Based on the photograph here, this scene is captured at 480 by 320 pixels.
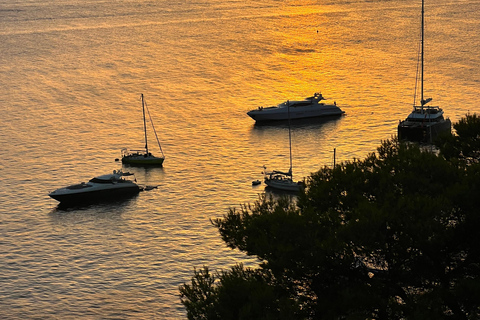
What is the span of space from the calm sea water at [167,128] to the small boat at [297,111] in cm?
175

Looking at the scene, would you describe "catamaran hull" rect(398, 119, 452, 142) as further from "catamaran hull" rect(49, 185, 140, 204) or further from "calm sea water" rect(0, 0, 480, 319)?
"catamaran hull" rect(49, 185, 140, 204)

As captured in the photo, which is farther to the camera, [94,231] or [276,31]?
[276,31]

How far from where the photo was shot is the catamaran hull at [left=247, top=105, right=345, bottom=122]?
353 ft

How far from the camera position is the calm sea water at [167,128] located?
62812 millimetres

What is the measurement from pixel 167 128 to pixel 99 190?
28588 millimetres

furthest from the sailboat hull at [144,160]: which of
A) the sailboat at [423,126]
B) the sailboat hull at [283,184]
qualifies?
the sailboat at [423,126]

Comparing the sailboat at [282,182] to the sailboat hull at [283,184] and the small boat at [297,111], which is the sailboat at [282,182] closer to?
the sailboat hull at [283,184]

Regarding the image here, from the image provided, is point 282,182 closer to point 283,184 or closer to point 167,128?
point 283,184

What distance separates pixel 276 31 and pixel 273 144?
96.4 meters

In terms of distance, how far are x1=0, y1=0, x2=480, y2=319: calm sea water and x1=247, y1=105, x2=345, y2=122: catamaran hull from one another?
1.67 meters

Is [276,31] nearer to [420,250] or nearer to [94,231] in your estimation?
[94,231]

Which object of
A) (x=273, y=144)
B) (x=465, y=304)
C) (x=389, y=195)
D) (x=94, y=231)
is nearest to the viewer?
(x=465, y=304)

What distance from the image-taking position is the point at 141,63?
504ft

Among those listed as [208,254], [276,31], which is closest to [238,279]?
[208,254]
